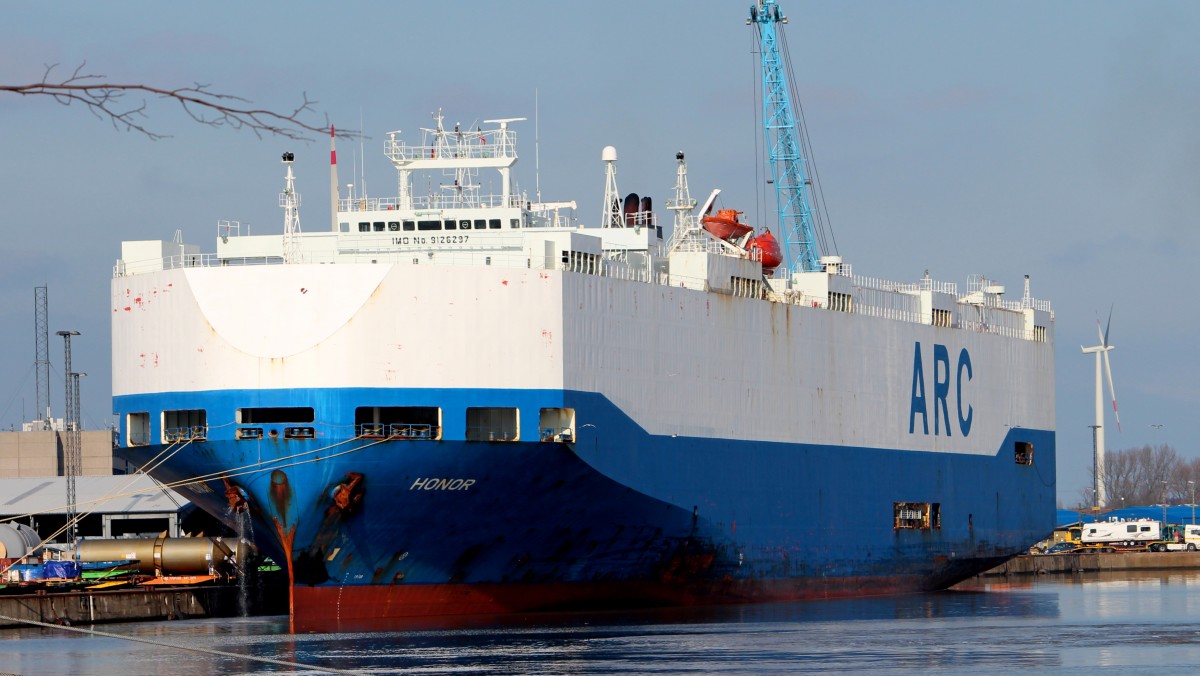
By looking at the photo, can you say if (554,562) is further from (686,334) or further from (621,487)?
(686,334)

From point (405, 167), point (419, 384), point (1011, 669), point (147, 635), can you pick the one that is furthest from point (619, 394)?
point (1011, 669)

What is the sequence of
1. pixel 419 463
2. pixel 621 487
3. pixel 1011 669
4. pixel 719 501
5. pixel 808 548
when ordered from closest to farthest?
pixel 1011 669
pixel 419 463
pixel 621 487
pixel 719 501
pixel 808 548

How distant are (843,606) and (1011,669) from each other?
1845 cm

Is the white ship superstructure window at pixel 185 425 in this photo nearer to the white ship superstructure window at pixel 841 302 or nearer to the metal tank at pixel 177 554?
the metal tank at pixel 177 554

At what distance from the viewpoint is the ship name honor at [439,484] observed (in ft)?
133

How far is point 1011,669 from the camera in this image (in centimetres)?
3116

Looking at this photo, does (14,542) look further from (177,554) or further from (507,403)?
(507,403)

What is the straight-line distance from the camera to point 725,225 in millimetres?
51688

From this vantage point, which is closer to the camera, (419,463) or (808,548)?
(419,463)

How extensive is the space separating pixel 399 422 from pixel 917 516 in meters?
20.7

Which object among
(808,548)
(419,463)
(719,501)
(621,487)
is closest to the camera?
(419,463)

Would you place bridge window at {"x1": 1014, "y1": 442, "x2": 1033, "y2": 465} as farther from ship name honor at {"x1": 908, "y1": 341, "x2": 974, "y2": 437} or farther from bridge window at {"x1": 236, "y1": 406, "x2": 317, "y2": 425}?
bridge window at {"x1": 236, "y1": 406, "x2": 317, "y2": 425}

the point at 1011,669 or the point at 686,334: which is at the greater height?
the point at 686,334

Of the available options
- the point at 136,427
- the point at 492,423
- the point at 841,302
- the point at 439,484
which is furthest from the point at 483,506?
the point at 841,302
